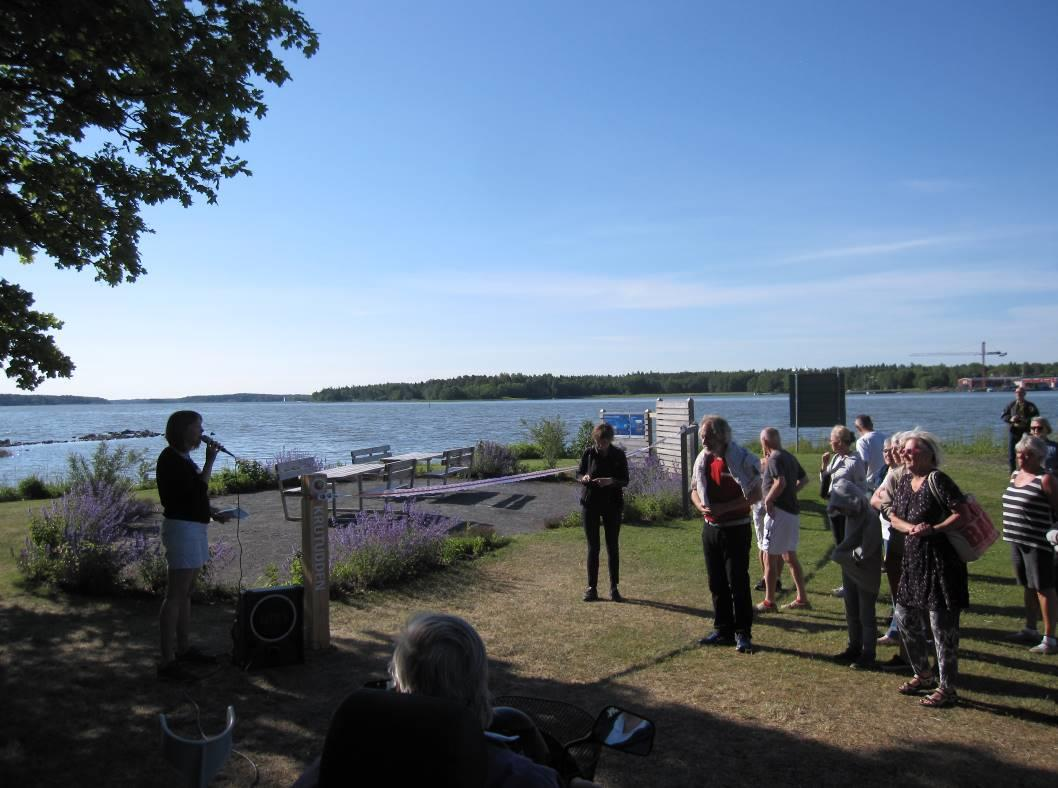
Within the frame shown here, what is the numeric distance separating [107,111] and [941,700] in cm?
748

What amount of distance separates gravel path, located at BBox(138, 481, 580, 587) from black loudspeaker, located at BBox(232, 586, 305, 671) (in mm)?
2445

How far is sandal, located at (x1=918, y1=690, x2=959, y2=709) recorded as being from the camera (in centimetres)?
462

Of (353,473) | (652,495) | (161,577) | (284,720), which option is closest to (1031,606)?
(284,720)

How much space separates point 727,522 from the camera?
5941 mm

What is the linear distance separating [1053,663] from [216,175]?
801 centimetres

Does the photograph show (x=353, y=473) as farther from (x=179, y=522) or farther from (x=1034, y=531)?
(x=1034, y=531)

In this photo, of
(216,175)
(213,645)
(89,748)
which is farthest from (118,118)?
(89,748)

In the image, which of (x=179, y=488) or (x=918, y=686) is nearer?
(x=918, y=686)

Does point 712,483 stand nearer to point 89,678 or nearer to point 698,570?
point 698,570

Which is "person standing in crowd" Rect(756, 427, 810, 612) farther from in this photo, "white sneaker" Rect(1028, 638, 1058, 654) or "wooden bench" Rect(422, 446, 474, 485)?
"wooden bench" Rect(422, 446, 474, 485)

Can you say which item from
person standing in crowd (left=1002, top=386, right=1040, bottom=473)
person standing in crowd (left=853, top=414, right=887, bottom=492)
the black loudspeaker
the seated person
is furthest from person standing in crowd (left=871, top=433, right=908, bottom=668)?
person standing in crowd (left=1002, top=386, right=1040, bottom=473)

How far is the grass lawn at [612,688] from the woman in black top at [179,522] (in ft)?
1.16

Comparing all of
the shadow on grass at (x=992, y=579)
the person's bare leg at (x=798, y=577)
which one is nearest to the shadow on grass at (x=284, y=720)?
the person's bare leg at (x=798, y=577)

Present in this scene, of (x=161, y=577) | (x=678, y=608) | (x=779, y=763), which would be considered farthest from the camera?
(x=161, y=577)
